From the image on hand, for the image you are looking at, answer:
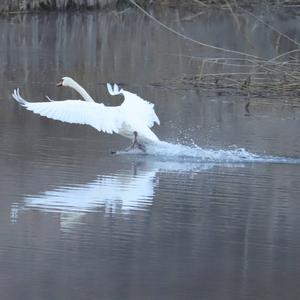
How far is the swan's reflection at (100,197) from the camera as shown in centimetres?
905

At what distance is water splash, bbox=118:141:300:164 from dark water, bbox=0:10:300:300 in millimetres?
20

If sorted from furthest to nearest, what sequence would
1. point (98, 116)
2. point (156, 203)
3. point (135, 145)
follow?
point (135, 145) < point (98, 116) < point (156, 203)

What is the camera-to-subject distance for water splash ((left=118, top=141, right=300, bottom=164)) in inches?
466

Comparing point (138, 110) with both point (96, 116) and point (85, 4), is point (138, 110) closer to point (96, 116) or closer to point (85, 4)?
point (96, 116)

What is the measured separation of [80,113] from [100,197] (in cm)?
248

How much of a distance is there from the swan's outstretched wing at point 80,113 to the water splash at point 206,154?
1.29 feet

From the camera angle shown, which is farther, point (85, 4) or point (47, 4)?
point (85, 4)

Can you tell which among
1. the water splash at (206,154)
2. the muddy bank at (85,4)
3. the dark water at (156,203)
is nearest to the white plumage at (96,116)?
the water splash at (206,154)

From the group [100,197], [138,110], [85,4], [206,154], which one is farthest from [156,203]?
[85,4]

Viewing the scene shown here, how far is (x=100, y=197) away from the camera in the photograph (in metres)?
9.72

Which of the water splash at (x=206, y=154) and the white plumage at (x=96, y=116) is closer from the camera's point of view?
the water splash at (x=206, y=154)

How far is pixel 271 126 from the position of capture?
14.4 m

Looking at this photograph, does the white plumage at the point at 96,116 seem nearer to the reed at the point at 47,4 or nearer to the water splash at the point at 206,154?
the water splash at the point at 206,154

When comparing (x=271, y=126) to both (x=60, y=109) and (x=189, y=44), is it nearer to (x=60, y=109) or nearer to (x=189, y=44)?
(x=60, y=109)
